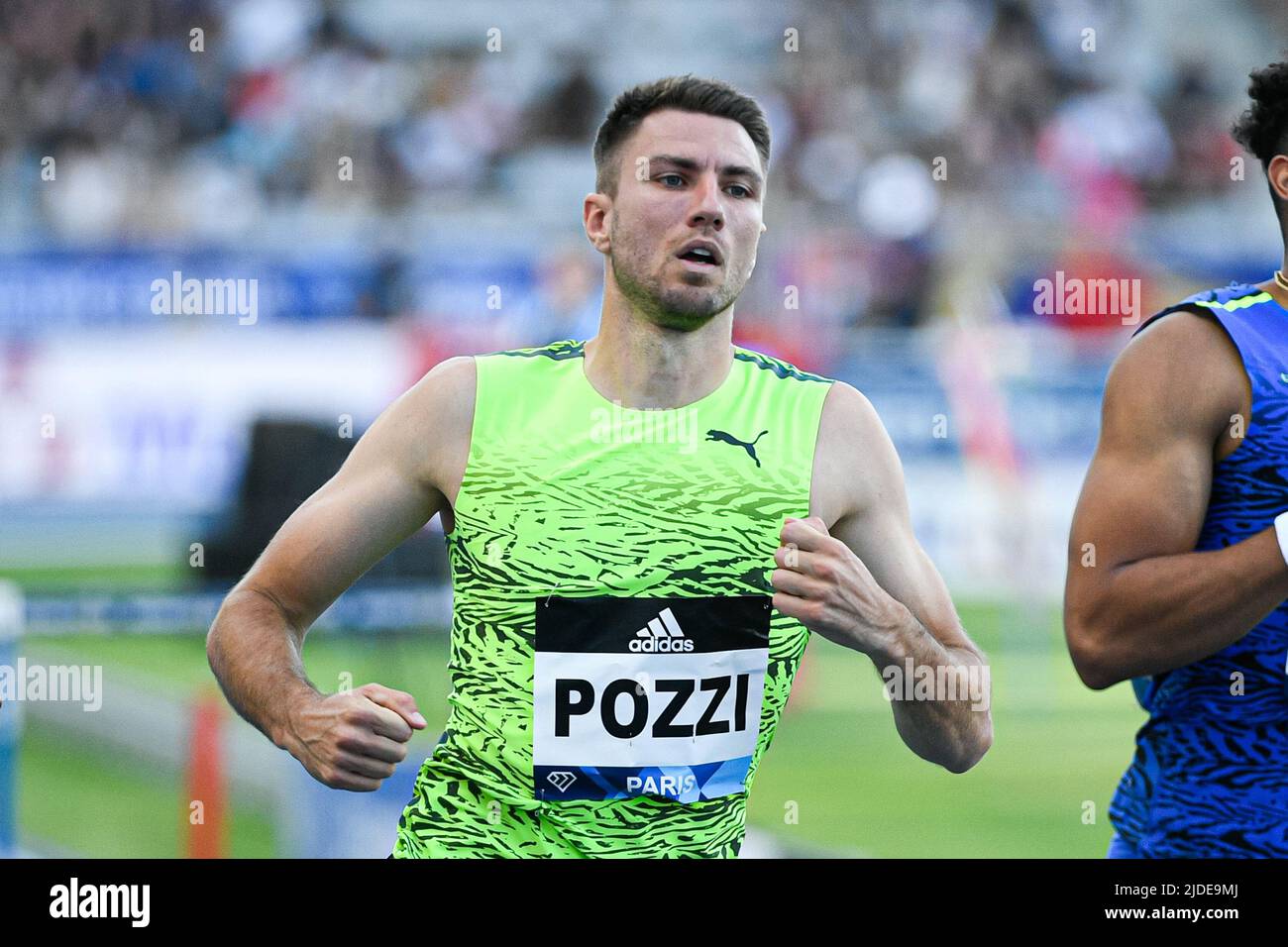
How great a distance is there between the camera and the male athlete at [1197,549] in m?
2.61

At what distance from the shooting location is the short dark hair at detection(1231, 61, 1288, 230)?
2846 millimetres

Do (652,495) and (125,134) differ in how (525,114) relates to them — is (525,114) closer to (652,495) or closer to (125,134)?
(125,134)

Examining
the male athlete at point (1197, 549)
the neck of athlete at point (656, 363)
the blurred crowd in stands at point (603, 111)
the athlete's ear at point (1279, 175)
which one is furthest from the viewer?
the blurred crowd in stands at point (603, 111)

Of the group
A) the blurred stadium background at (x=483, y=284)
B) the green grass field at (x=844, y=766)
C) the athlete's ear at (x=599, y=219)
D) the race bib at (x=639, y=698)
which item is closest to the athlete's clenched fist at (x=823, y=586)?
the race bib at (x=639, y=698)

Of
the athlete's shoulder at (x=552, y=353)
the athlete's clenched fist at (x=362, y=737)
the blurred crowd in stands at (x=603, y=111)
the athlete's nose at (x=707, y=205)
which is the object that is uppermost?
the blurred crowd in stands at (x=603, y=111)

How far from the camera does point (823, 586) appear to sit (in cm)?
254

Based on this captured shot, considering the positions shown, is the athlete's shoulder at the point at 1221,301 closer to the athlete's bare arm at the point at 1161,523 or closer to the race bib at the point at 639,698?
the athlete's bare arm at the point at 1161,523

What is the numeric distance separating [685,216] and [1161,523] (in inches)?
39.5

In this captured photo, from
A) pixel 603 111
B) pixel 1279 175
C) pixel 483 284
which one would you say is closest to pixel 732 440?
pixel 1279 175

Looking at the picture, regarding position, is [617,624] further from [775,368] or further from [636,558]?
[775,368]

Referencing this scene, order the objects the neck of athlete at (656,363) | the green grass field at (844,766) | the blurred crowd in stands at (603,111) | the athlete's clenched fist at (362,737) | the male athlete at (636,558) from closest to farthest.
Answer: the athlete's clenched fist at (362,737) < the male athlete at (636,558) < the neck of athlete at (656,363) < the green grass field at (844,766) < the blurred crowd in stands at (603,111)

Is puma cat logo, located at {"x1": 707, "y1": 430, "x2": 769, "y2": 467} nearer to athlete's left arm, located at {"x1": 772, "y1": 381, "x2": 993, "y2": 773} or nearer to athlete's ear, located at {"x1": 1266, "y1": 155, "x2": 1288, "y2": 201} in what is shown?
athlete's left arm, located at {"x1": 772, "y1": 381, "x2": 993, "y2": 773}

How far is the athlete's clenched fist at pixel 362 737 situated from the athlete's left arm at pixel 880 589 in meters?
0.63
